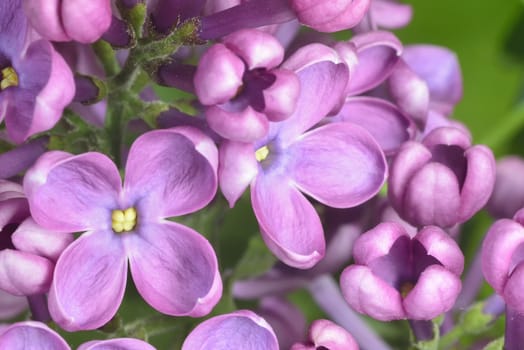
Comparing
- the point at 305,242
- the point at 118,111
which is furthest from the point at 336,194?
the point at 118,111

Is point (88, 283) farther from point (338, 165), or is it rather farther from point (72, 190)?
point (338, 165)

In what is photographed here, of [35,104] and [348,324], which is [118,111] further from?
[348,324]

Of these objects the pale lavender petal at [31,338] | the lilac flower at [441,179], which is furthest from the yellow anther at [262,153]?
the pale lavender petal at [31,338]

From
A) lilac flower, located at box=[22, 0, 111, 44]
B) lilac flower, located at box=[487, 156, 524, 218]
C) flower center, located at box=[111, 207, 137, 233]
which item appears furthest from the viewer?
lilac flower, located at box=[487, 156, 524, 218]

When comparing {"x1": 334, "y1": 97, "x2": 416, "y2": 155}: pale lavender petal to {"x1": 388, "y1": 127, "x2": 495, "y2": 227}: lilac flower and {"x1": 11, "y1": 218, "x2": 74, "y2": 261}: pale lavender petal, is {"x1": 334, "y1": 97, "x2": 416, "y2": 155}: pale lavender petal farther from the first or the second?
{"x1": 11, "y1": 218, "x2": 74, "y2": 261}: pale lavender petal

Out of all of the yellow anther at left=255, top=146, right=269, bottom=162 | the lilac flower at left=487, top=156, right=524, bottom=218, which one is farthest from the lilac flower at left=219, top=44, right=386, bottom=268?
the lilac flower at left=487, top=156, right=524, bottom=218

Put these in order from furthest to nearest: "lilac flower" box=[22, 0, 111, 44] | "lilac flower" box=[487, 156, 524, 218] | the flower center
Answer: "lilac flower" box=[487, 156, 524, 218] → the flower center → "lilac flower" box=[22, 0, 111, 44]
